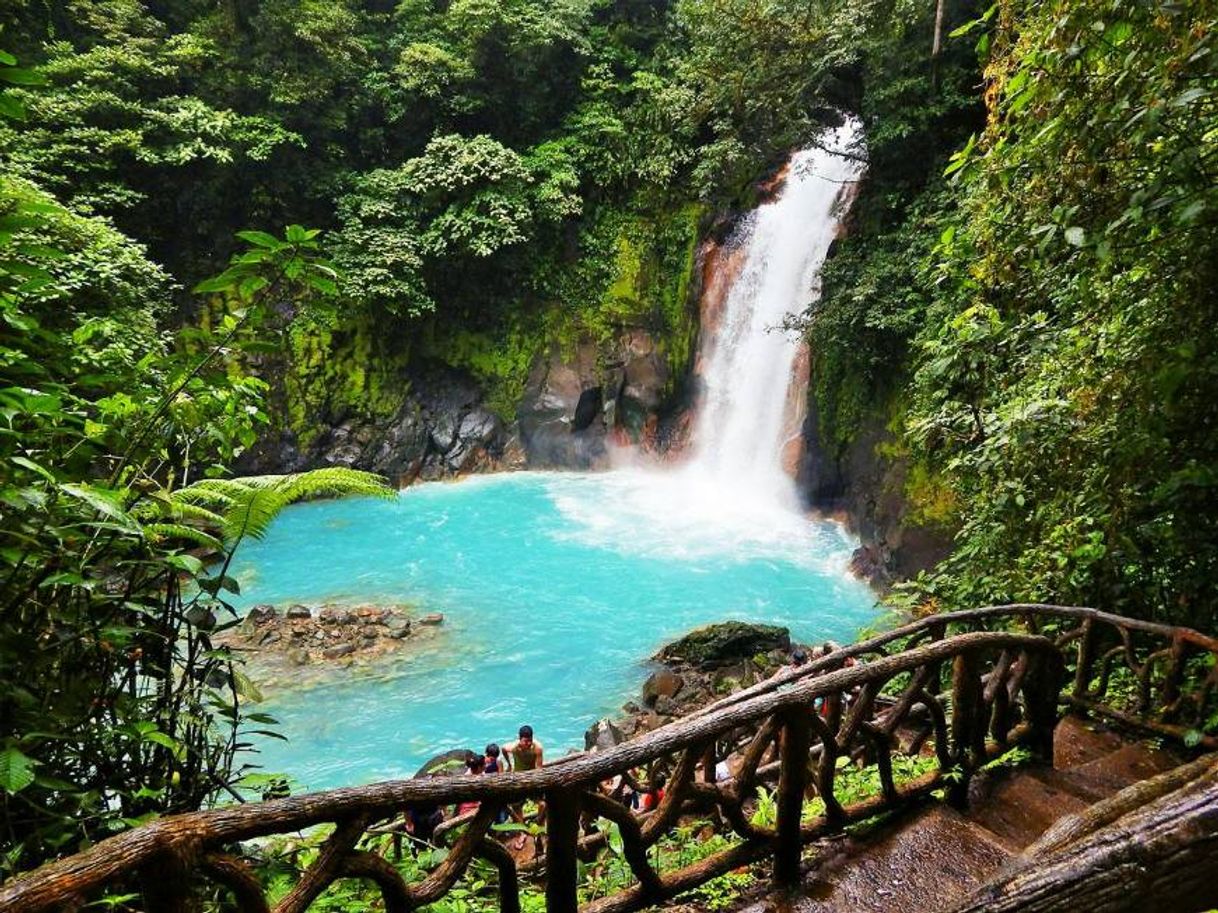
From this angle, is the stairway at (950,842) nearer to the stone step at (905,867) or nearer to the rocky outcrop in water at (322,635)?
the stone step at (905,867)

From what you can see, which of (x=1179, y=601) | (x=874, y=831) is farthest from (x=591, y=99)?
(x=874, y=831)

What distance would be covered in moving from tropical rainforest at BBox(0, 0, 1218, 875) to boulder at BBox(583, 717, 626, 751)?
11.6 ft

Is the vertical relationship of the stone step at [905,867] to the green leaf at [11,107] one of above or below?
below

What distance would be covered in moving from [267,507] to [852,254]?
11850 millimetres

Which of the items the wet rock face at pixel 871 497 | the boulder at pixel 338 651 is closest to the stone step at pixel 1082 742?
the wet rock face at pixel 871 497

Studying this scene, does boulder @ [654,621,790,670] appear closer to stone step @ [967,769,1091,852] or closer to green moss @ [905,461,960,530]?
green moss @ [905,461,960,530]

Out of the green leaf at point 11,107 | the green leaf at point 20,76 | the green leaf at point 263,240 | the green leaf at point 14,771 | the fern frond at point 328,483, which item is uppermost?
the green leaf at point 20,76

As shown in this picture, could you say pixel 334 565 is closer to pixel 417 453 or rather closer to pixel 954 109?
pixel 417 453

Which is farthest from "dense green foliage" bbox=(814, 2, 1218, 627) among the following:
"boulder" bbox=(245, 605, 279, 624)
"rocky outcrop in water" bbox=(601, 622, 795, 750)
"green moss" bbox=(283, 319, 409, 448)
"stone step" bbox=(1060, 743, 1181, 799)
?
"green moss" bbox=(283, 319, 409, 448)

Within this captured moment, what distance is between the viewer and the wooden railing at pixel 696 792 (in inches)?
57.3

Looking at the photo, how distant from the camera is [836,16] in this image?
38.6ft

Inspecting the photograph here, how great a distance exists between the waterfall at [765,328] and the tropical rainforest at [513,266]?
99 cm

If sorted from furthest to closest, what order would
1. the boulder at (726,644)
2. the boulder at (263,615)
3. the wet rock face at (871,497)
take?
the boulder at (263,615) → the wet rock face at (871,497) → the boulder at (726,644)

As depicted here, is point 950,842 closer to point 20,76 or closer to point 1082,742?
point 1082,742
